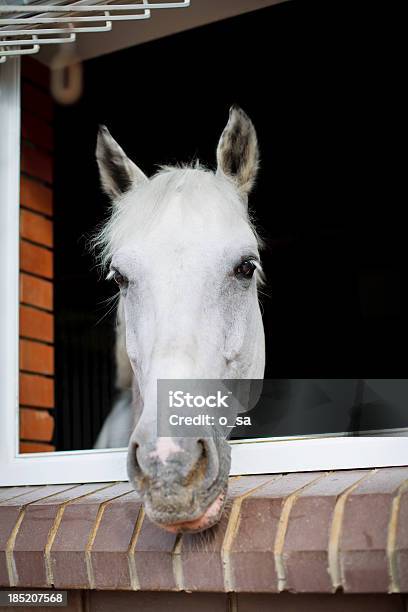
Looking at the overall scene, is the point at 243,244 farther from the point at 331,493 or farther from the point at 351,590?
the point at 351,590

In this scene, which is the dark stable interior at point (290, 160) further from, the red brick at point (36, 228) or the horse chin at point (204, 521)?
the horse chin at point (204, 521)

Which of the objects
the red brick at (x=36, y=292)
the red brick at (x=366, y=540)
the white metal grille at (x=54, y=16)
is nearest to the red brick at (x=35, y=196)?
the red brick at (x=36, y=292)

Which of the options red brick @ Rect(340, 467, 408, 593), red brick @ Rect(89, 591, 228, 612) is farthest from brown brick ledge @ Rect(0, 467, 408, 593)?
red brick @ Rect(89, 591, 228, 612)

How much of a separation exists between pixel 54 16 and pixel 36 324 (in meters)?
1.40

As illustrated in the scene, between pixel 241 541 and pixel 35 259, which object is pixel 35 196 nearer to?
pixel 35 259

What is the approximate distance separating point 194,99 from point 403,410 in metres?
1.77

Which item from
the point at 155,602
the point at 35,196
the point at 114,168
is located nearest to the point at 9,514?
the point at 155,602

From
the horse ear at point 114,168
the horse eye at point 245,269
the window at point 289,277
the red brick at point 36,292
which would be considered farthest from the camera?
the red brick at point 36,292

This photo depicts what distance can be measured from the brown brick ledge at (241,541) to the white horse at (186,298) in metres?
0.14

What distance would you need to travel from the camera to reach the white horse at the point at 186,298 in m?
1.30

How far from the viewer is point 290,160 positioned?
3.06 m

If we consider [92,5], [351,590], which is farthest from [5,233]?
[351,590]

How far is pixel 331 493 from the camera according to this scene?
1405mm

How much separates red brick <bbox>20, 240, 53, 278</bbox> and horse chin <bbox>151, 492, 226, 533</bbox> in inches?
72.2
